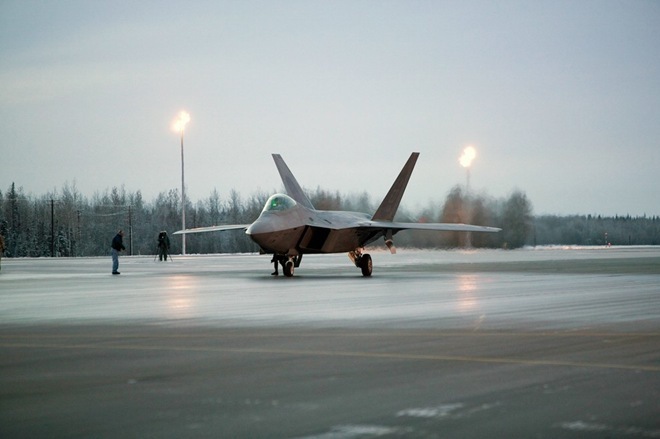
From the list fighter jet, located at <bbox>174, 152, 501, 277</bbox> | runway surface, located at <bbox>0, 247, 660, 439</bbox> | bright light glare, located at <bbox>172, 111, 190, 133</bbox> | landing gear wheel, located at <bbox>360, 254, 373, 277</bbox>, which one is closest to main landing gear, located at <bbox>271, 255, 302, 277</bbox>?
fighter jet, located at <bbox>174, 152, 501, 277</bbox>

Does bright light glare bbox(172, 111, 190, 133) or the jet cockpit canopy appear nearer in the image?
the jet cockpit canopy

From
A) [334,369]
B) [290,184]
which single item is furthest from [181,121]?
[334,369]

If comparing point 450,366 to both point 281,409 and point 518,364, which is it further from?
point 281,409

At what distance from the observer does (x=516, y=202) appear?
6744 cm

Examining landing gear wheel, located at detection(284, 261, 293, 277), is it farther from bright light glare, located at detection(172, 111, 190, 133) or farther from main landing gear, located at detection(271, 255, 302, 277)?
bright light glare, located at detection(172, 111, 190, 133)

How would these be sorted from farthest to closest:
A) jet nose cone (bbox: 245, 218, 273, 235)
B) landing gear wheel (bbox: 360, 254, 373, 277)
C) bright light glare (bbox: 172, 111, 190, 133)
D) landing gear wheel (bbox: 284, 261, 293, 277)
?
bright light glare (bbox: 172, 111, 190, 133) < landing gear wheel (bbox: 360, 254, 373, 277) < landing gear wheel (bbox: 284, 261, 293, 277) < jet nose cone (bbox: 245, 218, 273, 235)

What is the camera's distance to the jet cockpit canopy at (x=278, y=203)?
1207 inches

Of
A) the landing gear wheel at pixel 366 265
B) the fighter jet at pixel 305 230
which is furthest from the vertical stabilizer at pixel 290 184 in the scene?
the landing gear wheel at pixel 366 265

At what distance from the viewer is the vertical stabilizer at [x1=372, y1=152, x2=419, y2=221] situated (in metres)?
38.1

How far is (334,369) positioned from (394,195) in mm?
29183

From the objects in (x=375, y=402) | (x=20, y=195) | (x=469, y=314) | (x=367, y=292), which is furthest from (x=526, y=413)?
(x=20, y=195)

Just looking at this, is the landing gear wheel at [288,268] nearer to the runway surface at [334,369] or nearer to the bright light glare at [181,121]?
the runway surface at [334,369]

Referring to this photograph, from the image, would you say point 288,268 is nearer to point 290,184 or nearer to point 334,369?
point 290,184

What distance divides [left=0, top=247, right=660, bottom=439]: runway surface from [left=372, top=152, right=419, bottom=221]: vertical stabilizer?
62.2 ft
